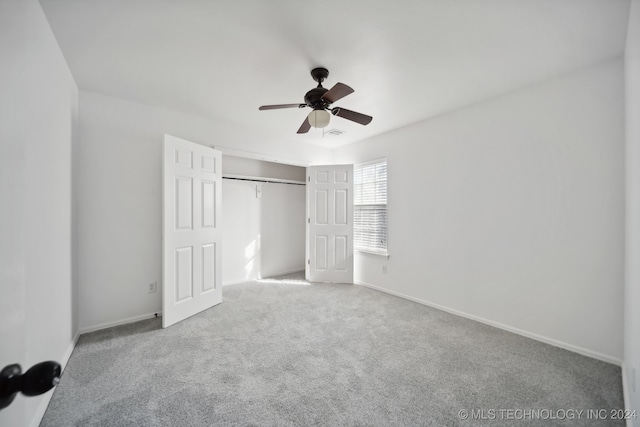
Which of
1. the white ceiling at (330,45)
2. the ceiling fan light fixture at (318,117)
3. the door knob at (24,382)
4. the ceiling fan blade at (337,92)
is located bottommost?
the door knob at (24,382)

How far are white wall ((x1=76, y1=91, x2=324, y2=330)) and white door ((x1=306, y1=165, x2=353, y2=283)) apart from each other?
2.34m

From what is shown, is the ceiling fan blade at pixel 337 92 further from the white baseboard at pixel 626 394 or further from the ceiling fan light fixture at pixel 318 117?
the white baseboard at pixel 626 394

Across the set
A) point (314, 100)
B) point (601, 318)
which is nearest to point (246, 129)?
point (314, 100)

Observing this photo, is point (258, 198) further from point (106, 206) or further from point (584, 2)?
point (584, 2)

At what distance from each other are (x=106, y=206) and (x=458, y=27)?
12.0 feet

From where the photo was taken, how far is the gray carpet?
1.62m

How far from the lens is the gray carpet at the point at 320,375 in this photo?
1625 millimetres

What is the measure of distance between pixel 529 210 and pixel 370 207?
7.16 feet

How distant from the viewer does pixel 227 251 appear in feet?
14.7

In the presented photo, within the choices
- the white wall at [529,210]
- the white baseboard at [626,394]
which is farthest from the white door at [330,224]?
the white baseboard at [626,394]

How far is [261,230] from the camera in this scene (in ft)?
16.2

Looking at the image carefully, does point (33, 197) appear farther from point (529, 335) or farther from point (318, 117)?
point (529, 335)

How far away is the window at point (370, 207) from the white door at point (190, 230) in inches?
90.7

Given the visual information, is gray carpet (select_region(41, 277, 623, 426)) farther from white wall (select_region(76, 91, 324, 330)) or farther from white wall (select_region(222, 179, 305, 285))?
white wall (select_region(222, 179, 305, 285))
